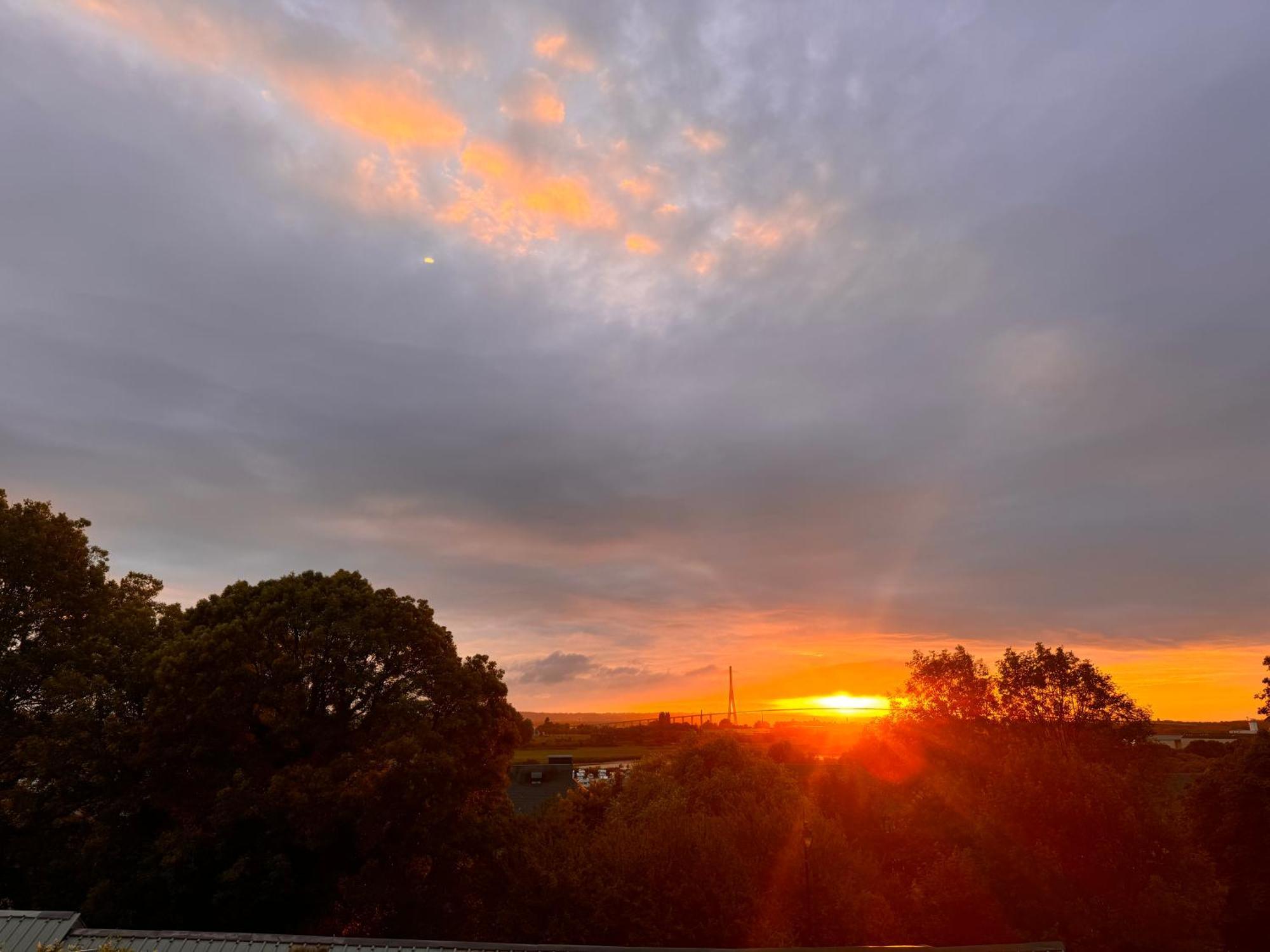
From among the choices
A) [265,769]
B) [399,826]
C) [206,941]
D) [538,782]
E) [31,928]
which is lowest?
[206,941]

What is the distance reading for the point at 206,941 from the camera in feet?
74.6

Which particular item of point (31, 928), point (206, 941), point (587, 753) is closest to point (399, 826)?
point (206, 941)

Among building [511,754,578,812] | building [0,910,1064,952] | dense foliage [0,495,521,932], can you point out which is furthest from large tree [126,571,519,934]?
building [511,754,578,812]

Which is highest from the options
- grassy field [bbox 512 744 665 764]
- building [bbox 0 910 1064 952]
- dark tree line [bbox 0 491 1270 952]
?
grassy field [bbox 512 744 665 764]

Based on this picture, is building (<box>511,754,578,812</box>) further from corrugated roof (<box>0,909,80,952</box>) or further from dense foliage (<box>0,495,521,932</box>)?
corrugated roof (<box>0,909,80,952</box>)

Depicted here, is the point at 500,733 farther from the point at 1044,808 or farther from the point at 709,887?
the point at 1044,808

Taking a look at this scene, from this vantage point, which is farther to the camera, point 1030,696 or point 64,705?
point 1030,696

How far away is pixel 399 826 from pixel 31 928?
11655mm

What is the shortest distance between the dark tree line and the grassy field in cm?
8298

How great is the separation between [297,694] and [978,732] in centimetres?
4594

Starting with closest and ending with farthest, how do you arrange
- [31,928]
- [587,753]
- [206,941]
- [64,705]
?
[31,928], [206,941], [64,705], [587,753]

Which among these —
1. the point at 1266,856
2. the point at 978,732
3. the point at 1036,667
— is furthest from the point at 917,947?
the point at 1036,667

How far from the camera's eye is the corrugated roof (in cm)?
2177

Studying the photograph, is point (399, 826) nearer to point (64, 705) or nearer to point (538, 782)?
point (64, 705)
